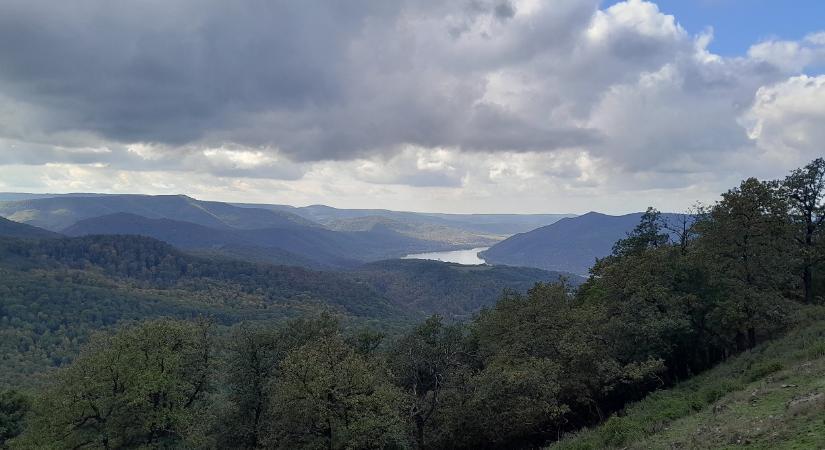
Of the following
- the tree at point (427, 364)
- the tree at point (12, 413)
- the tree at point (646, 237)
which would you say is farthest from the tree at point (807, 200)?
the tree at point (12, 413)

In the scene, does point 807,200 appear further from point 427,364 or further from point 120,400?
point 120,400

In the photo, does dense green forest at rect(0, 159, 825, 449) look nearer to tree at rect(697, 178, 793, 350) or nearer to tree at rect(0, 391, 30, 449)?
tree at rect(697, 178, 793, 350)

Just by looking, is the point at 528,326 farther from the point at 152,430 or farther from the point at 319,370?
the point at 152,430

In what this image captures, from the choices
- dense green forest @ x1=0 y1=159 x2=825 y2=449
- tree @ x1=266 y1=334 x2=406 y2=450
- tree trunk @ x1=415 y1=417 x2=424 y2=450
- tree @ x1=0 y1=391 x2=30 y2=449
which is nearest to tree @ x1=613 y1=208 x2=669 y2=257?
dense green forest @ x1=0 y1=159 x2=825 y2=449

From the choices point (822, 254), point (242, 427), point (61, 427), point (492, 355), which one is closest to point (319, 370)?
point (242, 427)

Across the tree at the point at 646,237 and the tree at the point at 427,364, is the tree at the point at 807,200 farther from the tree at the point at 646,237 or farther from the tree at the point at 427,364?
the tree at the point at 427,364

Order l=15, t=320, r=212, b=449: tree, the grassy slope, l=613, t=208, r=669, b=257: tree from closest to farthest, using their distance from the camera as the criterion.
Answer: the grassy slope
l=15, t=320, r=212, b=449: tree
l=613, t=208, r=669, b=257: tree
